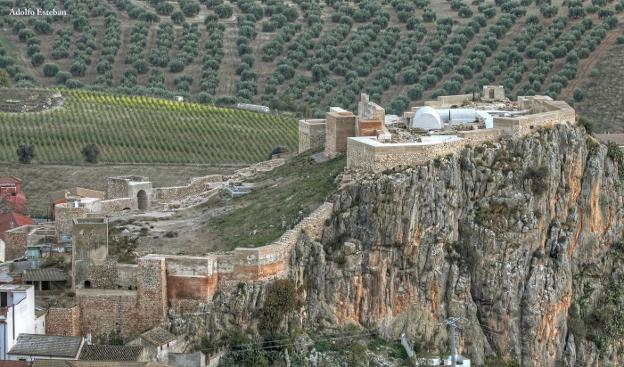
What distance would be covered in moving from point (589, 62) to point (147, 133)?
97.1 feet

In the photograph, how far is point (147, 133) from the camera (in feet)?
281

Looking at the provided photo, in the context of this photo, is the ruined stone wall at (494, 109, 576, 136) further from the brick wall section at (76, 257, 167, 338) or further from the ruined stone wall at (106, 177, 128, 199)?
the ruined stone wall at (106, 177, 128, 199)

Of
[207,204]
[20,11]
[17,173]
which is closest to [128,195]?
[207,204]

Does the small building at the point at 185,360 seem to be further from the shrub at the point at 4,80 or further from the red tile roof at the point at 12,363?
the shrub at the point at 4,80

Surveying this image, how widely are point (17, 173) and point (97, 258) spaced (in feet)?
109

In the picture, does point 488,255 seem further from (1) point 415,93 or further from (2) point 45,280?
(1) point 415,93

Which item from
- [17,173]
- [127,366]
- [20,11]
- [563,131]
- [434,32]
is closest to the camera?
[127,366]

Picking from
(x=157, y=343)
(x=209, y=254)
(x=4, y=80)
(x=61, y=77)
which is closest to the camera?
(x=157, y=343)

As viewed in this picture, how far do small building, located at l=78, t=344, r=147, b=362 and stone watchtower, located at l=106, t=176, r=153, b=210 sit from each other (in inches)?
514

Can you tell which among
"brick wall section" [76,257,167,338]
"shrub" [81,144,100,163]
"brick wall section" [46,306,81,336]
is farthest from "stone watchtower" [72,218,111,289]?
"shrub" [81,144,100,163]

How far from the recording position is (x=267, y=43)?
10962 cm

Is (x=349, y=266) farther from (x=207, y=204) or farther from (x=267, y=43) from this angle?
(x=267, y=43)

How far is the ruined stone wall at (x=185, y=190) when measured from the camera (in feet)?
184

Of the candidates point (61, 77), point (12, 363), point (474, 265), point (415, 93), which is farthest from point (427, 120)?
point (61, 77)
